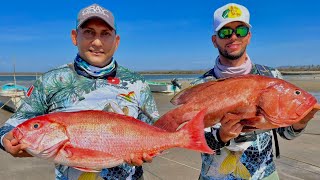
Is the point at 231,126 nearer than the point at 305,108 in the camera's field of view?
No

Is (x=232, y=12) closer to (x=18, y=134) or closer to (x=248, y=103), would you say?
(x=248, y=103)

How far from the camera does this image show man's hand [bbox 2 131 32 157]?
7.43ft

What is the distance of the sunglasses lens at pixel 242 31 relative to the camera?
313 cm

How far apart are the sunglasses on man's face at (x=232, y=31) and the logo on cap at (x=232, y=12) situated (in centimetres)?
12

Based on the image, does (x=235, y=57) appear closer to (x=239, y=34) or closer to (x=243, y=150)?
(x=239, y=34)

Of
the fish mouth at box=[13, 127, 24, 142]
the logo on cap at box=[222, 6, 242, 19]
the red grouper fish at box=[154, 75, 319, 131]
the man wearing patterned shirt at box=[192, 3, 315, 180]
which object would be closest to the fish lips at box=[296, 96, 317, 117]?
the red grouper fish at box=[154, 75, 319, 131]

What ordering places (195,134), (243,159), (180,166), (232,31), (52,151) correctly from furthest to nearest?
(180,166)
(232,31)
(243,159)
(195,134)
(52,151)

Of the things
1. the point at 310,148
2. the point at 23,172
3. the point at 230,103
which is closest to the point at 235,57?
the point at 230,103

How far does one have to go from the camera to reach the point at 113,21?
9.21 ft

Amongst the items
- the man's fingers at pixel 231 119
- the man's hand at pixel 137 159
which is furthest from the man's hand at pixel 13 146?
the man's fingers at pixel 231 119

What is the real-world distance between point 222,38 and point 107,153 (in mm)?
1529

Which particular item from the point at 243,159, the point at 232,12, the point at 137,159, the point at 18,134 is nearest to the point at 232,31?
the point at 232,12

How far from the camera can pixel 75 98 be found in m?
2.72

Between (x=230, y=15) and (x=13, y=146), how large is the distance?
2.13 metres
